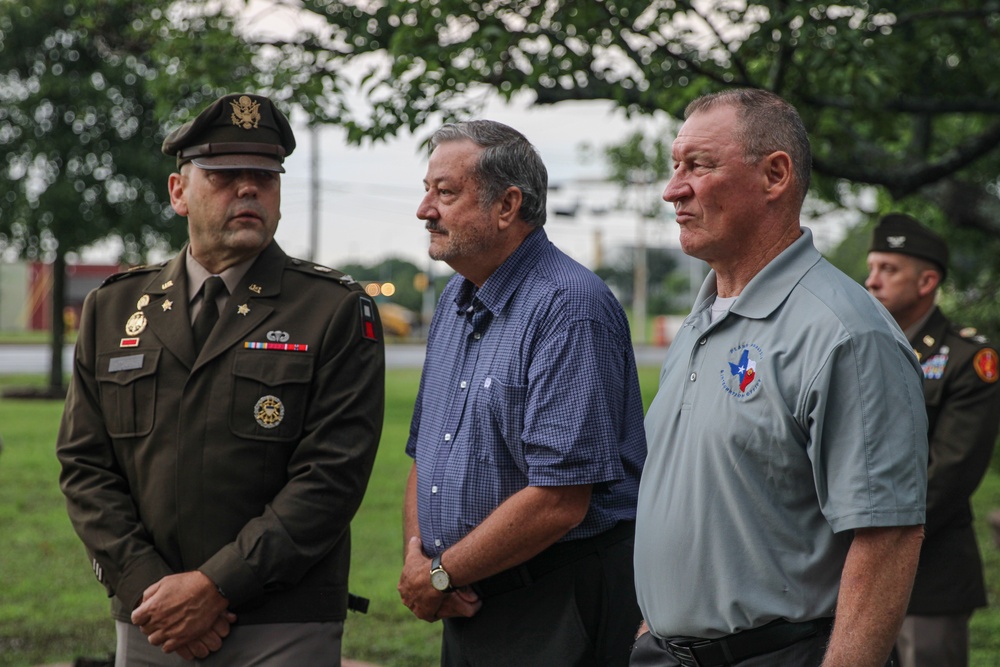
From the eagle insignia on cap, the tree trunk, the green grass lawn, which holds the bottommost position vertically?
the tree trunk

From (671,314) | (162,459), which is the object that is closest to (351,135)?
(162,459)

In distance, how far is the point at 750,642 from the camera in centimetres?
224

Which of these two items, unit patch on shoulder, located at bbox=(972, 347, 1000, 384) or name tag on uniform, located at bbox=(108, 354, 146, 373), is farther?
unit patch on shoulder, located at bbox=(972, 347, 1000, 384)

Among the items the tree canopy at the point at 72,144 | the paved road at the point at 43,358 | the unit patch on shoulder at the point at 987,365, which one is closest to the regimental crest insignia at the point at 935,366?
the unit patch on shoulder at the point at 987,365

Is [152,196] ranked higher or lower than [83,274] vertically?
higher

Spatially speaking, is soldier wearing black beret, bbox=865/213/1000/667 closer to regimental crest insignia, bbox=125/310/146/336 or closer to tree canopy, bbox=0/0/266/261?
regimental crest insignia, bbox=125/310/146/336

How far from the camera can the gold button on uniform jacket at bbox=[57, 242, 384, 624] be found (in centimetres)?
309

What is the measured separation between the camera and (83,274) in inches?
1984

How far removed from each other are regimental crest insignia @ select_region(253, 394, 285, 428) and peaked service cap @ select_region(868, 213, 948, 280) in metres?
2.69

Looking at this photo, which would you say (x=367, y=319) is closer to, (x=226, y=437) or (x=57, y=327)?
(x=226, y=437)

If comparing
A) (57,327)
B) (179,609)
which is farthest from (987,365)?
(57,327)

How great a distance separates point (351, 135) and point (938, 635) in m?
3.61

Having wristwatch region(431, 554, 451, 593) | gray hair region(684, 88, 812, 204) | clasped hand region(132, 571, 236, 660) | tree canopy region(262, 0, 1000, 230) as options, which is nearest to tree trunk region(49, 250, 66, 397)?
tree canopy region(262, 0, 1000, 230)

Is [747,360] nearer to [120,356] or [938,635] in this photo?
[120,356]
